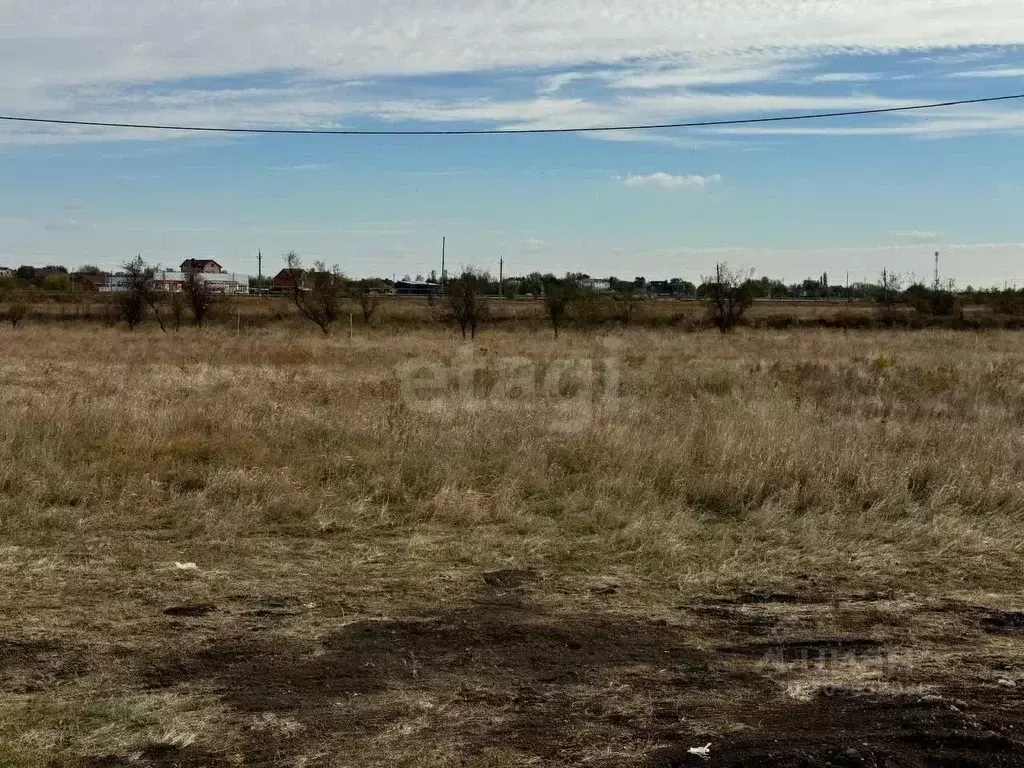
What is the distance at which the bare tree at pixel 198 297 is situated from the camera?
43.1 metres

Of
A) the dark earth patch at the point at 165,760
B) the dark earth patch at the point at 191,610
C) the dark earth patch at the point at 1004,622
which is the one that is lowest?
the dark earth patch at the point at 1004,622

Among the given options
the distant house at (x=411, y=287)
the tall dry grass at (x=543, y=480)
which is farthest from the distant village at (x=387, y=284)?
the tall dry grass at (x=543, y=480)

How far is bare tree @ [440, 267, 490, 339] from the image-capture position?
128 feet

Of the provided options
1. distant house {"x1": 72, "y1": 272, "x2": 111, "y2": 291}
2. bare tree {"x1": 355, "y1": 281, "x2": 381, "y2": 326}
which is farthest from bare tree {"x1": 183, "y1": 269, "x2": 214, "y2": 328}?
distant house {"x1": 72, "y1": 272, "x2": 111, "y2": 291}

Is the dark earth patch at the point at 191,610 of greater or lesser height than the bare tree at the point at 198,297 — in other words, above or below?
below

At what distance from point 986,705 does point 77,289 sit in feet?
268

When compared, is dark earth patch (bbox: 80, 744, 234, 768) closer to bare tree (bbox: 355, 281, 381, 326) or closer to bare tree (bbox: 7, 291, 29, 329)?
bare tree (bbox: 355, 281, 381, 326)

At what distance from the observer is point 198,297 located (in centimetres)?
4316

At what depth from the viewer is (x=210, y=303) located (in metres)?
44.1

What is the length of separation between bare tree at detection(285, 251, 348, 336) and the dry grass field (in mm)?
29247

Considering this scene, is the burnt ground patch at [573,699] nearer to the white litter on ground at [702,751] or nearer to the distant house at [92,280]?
the white litter on ground at [702,751]

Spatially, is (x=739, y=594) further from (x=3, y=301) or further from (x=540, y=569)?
(x=3, y=301)

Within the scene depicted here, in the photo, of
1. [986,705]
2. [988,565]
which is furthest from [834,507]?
[986,705]

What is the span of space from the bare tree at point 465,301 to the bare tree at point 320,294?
5.19 meters
